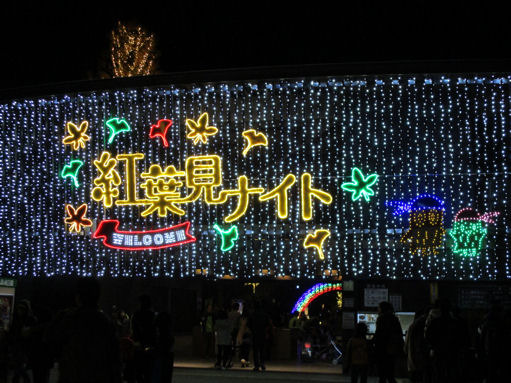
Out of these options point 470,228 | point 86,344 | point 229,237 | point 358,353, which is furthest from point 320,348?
point 86,344

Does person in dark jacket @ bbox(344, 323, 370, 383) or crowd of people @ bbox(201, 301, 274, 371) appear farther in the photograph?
crowd of people @ bbox(201, 301, 274, 371)

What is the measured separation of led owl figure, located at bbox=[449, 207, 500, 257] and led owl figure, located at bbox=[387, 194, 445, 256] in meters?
0.29

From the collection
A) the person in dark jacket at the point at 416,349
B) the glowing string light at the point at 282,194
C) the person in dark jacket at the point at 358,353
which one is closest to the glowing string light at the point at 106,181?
the glowing string light at the point at 282,194

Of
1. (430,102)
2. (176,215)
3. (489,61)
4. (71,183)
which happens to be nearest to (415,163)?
(430,102)

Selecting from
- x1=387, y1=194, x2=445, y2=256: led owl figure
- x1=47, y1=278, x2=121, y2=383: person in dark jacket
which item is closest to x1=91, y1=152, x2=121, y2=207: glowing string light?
x1=387, y1=194, x2=445, y2=256: led owl figure

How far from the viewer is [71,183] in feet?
55.8

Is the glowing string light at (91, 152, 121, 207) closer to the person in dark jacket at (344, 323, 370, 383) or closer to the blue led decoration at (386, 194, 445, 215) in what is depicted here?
the blue led decoration at (386, 194, 445, 215)

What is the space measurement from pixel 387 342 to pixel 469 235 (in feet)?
15.4

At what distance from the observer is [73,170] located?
1694 centimetres

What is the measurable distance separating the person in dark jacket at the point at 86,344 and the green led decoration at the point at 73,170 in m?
12.0

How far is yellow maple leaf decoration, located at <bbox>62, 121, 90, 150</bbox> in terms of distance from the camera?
55.6 feet

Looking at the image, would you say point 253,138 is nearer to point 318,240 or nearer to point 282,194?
point 282,194

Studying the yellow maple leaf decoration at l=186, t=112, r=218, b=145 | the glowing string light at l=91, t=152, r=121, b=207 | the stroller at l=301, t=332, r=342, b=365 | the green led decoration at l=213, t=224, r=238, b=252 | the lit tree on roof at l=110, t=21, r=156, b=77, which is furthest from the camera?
the lit tree on roof at l=110, t=21, r=156, b=77

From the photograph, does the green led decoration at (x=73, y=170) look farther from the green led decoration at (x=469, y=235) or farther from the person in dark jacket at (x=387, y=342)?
Result: the person in dark jacket at (x=387, y=342)
